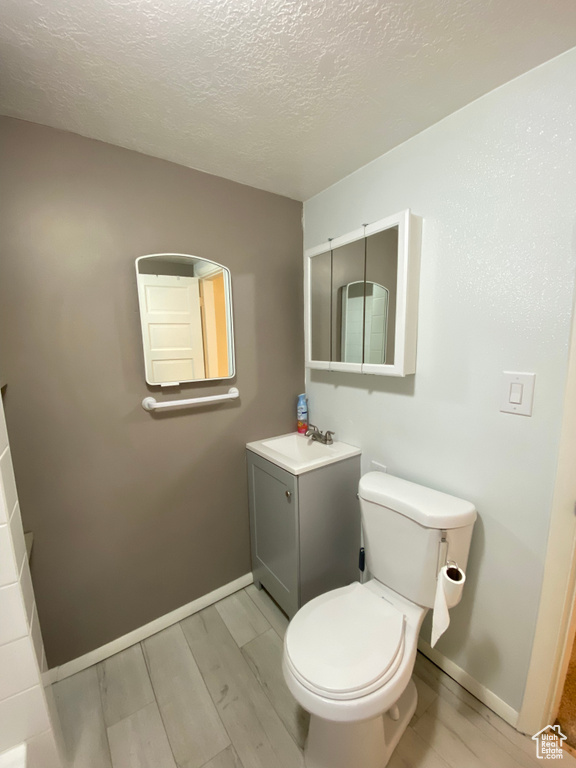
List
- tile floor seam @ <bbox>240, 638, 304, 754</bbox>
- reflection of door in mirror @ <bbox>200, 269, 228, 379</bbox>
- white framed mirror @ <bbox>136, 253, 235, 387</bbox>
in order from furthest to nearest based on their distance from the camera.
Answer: reflection of door in mirror @ <bbox>200, 269, 228, 379</bbox> < white framed mirror @ <bbox>136, 253, 235, 387</bbox> < tile floor seam @ <bbox>240, 638, 304, 754</bbox>

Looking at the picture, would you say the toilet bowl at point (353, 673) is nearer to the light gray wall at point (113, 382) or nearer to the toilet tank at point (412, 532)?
the toilet tank at point (412, 532)

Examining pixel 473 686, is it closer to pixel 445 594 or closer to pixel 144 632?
pixel 445 594

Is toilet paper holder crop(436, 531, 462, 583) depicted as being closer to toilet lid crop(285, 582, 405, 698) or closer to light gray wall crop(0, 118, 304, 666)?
toilet lid crop(285, 582, 405, 698)

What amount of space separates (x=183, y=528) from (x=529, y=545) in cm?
145

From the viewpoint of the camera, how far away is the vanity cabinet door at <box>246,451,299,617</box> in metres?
1.42

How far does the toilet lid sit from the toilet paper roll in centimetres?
13

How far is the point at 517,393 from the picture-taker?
3.35 ft

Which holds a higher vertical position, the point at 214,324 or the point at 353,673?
the point at 214,324

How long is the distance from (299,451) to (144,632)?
1.15 metres

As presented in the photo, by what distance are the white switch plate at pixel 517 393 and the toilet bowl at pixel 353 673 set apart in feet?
2.61

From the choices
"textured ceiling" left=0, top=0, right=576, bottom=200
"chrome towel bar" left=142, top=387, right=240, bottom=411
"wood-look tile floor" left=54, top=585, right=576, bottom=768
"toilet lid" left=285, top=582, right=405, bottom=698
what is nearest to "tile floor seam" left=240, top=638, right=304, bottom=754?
"wood-look tile floor" left=54, top=585, right=576, bottom=768

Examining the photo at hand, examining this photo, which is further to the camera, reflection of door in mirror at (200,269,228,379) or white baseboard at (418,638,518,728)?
reflection of door in mirror at (200,269,228,379)

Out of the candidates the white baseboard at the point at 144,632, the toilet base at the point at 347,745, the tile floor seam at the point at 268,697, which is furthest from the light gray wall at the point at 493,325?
the white baseboard at the point at 144,632

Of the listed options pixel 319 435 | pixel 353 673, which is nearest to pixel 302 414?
pixel 319 435
